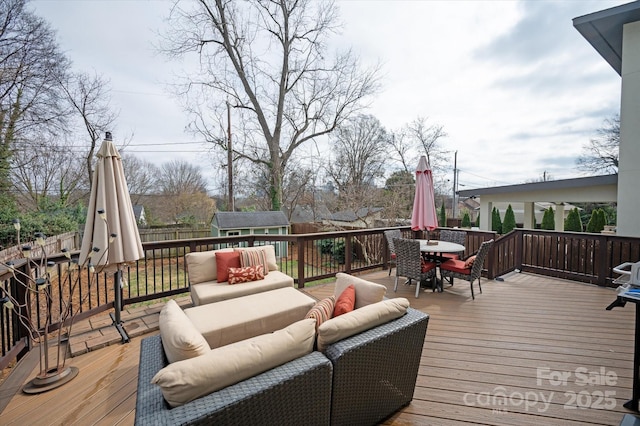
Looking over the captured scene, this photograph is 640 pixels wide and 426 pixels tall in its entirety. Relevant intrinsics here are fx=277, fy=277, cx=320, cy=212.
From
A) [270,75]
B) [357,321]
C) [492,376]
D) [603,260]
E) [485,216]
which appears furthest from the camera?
[270,75]

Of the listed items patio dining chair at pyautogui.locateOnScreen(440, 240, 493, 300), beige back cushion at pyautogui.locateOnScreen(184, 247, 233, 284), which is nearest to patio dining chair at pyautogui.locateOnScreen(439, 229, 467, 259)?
patio dining chair at pyautogui.locateOnScreen(440, 240, 493, 300)

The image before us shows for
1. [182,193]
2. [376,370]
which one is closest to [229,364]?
[376,370]

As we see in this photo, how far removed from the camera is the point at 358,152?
1424 centimetres

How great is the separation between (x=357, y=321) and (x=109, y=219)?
2.90 meters

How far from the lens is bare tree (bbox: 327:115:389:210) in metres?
13.1

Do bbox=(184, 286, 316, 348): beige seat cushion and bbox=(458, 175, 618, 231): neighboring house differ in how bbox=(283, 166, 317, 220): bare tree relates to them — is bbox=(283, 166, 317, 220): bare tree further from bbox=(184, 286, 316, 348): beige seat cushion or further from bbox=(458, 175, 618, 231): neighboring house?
bbox=(184, 286, 316, 348): beige seat cushion

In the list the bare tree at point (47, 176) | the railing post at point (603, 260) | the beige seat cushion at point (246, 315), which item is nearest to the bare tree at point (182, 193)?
the bare tree at point (47, 176)

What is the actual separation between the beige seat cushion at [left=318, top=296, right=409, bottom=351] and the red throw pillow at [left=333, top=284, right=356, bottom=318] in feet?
0.72

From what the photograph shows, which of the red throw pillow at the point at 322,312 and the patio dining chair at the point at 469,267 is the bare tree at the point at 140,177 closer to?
the patio dining chair at the point at 469,267

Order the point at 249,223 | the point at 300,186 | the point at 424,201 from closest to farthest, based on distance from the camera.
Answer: the point at 424,201 → the point at 249,223 → the point at 300,186

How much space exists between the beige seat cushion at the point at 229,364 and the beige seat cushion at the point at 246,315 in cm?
123

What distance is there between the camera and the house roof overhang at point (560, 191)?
741 centimetres

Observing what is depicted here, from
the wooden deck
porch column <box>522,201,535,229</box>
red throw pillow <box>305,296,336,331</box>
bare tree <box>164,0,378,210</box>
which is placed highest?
bare tree <box>164,0,378,210</box>

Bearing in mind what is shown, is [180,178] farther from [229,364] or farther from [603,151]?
[603,151]
